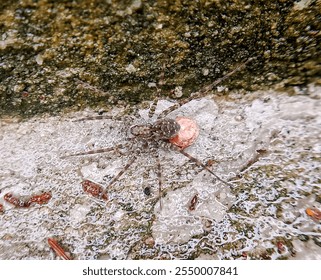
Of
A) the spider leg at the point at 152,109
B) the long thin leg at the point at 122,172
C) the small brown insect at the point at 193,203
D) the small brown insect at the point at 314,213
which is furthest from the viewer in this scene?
the spider leg at the point at 152,109

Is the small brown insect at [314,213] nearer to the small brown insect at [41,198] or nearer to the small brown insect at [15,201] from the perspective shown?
the small brown insect at [41,198]

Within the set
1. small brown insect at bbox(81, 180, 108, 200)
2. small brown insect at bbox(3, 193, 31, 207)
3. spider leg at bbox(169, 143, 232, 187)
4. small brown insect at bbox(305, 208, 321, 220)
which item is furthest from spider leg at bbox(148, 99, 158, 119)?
small brown insect at bbox(305, 208, 321, 220)

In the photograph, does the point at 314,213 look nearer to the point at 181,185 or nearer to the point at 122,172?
the point at 181,185

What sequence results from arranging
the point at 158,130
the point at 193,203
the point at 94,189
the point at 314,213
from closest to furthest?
the point at 314,213, the point at 193,203, the point at 94,189, the point at 158,130

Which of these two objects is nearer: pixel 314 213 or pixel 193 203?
pixel 314 213

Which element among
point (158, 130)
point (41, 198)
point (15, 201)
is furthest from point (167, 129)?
point (15, 201)

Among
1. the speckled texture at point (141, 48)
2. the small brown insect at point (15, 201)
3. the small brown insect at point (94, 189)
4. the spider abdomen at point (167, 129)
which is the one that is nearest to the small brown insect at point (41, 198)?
the small brown insect at point (15, 201)
